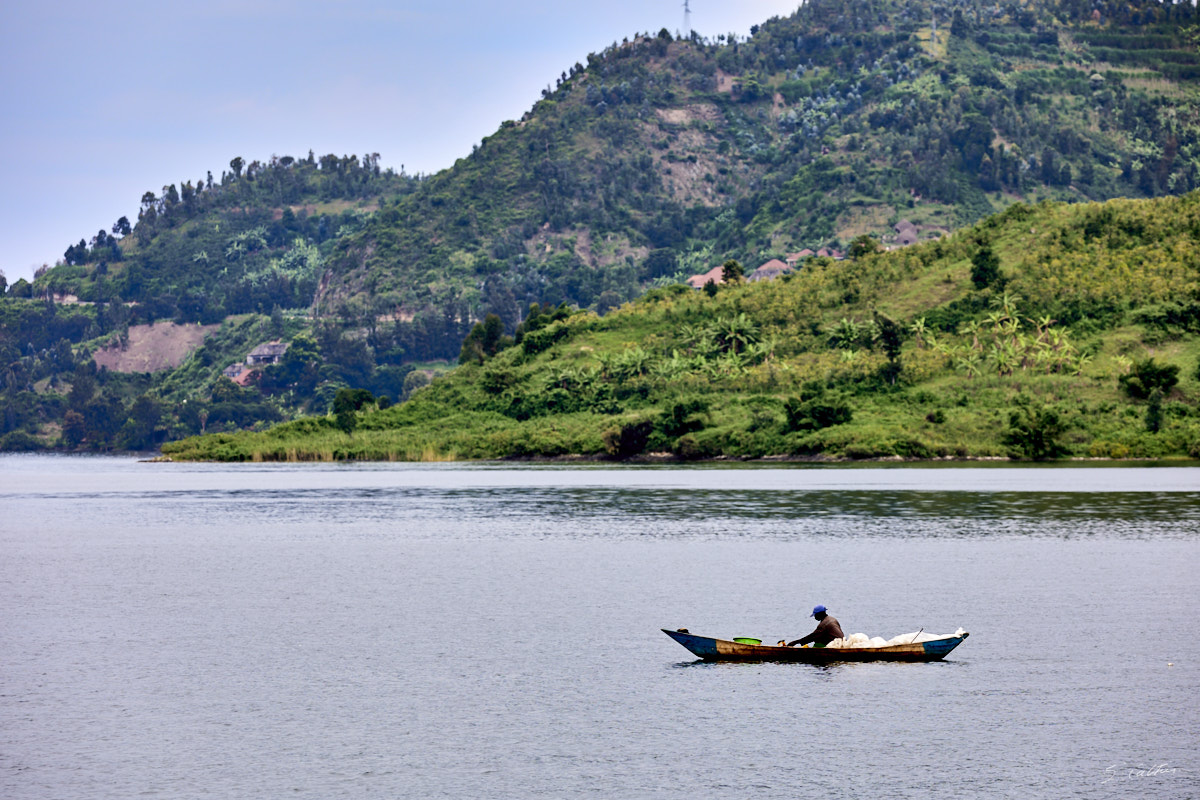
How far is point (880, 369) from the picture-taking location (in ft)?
484

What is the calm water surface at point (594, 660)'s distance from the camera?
82.6 ft

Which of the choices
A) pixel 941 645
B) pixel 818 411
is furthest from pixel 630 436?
pixel 941 645

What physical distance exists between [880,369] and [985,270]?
24.9 meters

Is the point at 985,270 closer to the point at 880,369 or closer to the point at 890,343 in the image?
the point at 890,343

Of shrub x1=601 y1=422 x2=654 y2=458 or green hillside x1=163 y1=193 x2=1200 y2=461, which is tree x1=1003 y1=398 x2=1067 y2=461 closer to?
green hillside x1=163 y1=193 x2=1200 y2=461

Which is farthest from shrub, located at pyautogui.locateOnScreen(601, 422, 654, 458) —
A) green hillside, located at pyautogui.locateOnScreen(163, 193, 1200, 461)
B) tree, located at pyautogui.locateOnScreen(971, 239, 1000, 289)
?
tree, located at pyautogui.locateOnScreen(971, 239, 1000, 289)

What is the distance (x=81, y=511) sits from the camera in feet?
302

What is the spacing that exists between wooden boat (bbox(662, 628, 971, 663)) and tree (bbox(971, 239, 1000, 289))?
135 metres

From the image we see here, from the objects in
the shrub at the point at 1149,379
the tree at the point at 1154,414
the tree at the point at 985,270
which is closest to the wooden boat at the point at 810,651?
the tree at the point at 1154,414

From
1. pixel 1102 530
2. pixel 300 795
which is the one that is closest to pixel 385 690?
pixel 300 795

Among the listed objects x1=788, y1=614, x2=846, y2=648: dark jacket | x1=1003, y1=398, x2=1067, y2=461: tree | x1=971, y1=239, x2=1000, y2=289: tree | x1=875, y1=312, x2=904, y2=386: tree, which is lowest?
x1=788, y1=614, x2=846, y2=648: dark jacket

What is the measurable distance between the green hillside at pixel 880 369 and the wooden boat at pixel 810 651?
99.2 meters

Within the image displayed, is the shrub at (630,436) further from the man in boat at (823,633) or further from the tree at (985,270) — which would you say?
the man in boat at (823,633)

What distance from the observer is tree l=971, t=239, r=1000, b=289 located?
16100 cm
